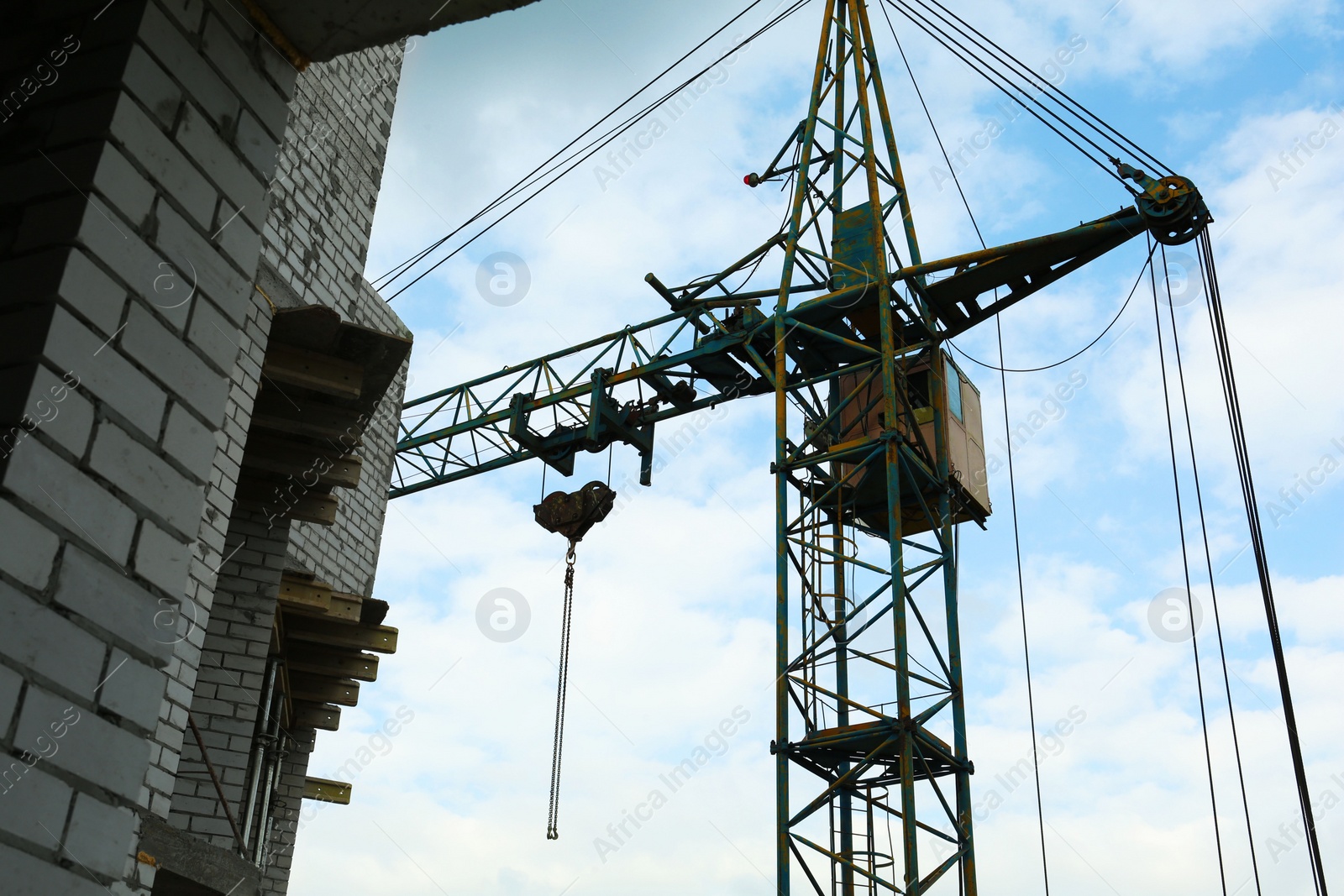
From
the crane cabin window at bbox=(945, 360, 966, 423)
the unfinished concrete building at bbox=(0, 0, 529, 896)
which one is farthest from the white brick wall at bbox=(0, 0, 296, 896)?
the crane cabin window at bbox=(945, 360, 966, 423)

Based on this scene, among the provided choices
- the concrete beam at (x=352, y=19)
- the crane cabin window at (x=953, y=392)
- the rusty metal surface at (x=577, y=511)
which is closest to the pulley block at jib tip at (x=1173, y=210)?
the crane cabin window at (x=953, y=392)

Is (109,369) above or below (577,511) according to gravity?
below

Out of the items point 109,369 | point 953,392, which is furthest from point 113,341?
point 953,392

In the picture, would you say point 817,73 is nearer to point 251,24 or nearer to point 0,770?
point 251,24

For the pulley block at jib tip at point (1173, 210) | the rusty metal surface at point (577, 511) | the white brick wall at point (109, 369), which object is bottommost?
the white brick wall at point (109, 369)

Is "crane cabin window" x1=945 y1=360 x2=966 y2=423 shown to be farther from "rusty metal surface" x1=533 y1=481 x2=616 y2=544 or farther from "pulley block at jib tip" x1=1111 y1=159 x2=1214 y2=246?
"rusty metal surface" x1=533 y1=481 x2=616 y2=544

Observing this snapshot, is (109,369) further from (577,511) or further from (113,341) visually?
(577,511)

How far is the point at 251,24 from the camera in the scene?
3908 millimetres

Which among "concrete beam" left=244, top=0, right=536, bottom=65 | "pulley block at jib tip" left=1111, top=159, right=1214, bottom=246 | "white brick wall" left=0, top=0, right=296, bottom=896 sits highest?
"pulley block at jib tip" left=1111, top=159, right=1214, bottom=246

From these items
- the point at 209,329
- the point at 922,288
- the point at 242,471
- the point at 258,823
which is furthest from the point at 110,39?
the point at 922,288

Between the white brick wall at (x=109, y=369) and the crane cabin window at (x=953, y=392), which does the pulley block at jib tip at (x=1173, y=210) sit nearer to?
the crane cabin window at (x=953, y=392)

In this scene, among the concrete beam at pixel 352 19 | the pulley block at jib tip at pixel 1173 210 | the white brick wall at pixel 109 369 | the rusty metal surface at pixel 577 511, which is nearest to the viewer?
the white brick wall at pixel 109 369

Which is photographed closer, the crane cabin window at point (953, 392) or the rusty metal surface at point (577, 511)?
the crane cabin window at point (953, 392)

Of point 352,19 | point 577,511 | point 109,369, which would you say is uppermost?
point 577,511
